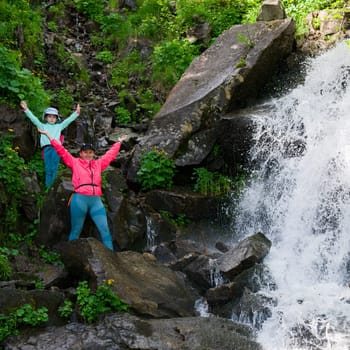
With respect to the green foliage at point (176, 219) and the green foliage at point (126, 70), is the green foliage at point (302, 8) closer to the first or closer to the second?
the green foliage at point (126, 70)

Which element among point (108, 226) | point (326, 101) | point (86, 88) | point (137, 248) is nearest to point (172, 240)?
point (137, 248)

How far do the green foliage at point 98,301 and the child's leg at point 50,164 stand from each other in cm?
272

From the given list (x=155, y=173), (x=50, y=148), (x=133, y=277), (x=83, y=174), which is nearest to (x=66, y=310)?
(x=133, y=277)

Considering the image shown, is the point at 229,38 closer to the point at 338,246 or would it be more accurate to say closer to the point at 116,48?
the point at 116,48

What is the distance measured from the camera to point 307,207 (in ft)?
31.8

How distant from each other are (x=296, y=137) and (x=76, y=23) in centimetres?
940

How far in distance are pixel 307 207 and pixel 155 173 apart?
118 inches

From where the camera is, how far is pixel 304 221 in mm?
9562

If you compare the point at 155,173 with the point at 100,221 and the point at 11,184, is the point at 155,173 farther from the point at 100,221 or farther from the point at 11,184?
the point at 11,184

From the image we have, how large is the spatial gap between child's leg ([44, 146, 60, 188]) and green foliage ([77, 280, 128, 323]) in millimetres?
2722

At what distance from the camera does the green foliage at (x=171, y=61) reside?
45.1ft

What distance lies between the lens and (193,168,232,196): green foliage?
34.4 ft

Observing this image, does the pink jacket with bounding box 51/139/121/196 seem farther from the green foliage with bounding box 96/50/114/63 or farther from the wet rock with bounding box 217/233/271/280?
the green foliage with bounding box 96/50/114/63

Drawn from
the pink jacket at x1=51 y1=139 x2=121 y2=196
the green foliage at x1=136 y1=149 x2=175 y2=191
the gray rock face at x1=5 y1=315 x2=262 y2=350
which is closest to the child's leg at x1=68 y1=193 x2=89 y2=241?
the pink jacket at x1=51 y1=139 x2=121 y2=196
